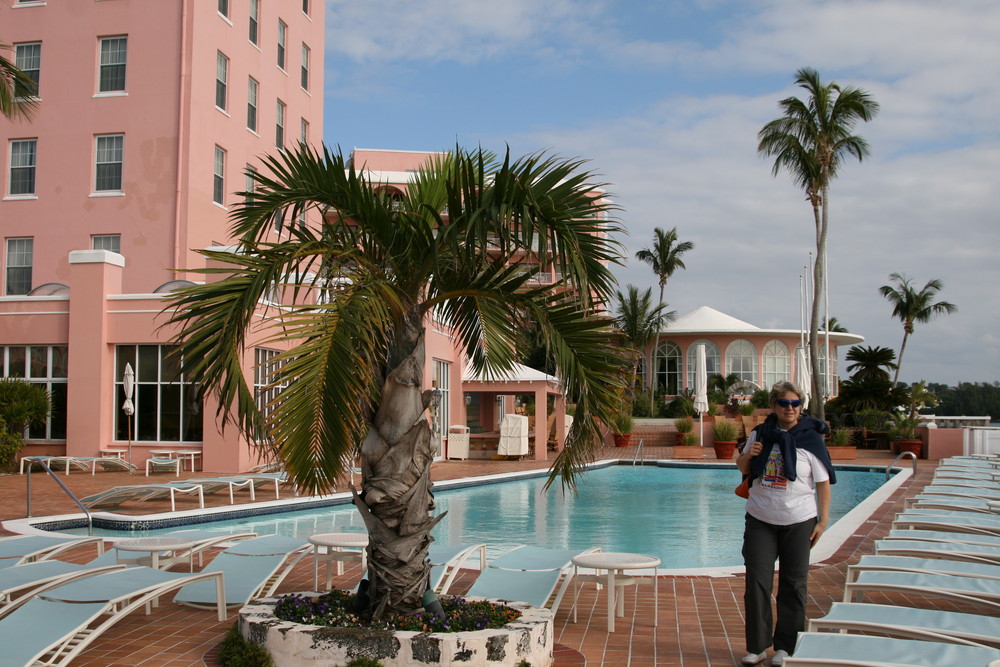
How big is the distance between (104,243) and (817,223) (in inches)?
888

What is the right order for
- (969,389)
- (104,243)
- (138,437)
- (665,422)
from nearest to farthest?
(138,437) → (104,243) → (665,422) → (969,389)

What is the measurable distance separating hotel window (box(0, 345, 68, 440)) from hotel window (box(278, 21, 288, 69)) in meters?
11.5

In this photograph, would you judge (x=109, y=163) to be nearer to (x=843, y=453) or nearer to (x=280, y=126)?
(x=280, y=126)

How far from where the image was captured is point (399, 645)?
16.7 ft

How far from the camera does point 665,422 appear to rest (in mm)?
34094

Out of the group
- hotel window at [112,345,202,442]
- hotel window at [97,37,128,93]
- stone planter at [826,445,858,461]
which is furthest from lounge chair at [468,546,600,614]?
hotel window at [97,37,128,93]

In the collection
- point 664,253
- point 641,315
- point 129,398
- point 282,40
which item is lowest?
point 129,398

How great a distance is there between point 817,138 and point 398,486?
2803 centimetres

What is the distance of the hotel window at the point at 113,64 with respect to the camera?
2341 centimetres

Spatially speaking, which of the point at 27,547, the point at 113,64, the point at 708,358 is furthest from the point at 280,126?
the point at 708,358

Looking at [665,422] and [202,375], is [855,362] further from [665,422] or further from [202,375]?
[202,375]

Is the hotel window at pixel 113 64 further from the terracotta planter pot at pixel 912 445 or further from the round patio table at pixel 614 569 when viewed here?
the terracotta planter pot at pixel 912 445

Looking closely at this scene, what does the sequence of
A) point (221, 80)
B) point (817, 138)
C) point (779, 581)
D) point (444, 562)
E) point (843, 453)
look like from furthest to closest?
point (817, 138) < point (843, 453) < point (221, 80) < point (444, 562) < point (779, 581)

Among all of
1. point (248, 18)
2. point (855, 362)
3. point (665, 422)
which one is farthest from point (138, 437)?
point (855, 362)
